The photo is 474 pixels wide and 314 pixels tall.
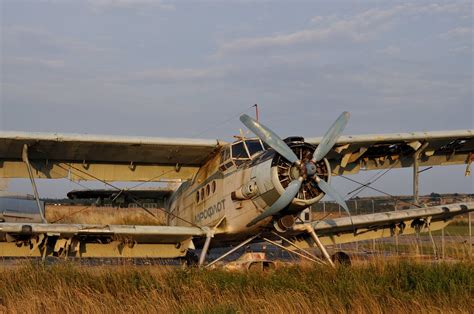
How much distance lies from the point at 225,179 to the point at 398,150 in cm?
587

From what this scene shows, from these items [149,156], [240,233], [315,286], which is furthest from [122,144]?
[315,286]

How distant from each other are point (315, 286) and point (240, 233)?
4236mm

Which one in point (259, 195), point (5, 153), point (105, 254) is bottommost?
point (105, 254)

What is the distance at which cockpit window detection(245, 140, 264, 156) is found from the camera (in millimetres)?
12844

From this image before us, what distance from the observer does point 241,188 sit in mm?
12461

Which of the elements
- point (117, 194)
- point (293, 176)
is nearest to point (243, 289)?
point (293, 176)

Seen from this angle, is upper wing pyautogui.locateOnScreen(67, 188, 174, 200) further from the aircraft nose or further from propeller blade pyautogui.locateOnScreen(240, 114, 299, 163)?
the aircraft nose

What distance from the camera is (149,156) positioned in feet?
49.3

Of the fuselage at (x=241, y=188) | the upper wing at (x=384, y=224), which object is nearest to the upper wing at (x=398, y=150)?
the upper wing at (x=384, y=224)

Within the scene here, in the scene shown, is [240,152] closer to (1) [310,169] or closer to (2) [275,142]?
(2) [275,142]

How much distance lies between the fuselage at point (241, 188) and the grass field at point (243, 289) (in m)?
1.66

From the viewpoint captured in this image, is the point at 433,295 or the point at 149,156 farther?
the point at 149,156

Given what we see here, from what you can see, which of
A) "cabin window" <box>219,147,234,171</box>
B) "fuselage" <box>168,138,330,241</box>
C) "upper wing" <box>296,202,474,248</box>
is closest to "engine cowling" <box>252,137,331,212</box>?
"fuselage" <box>168,138,330,241</box>

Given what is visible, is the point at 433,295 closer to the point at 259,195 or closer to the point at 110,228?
the point at 259,195
